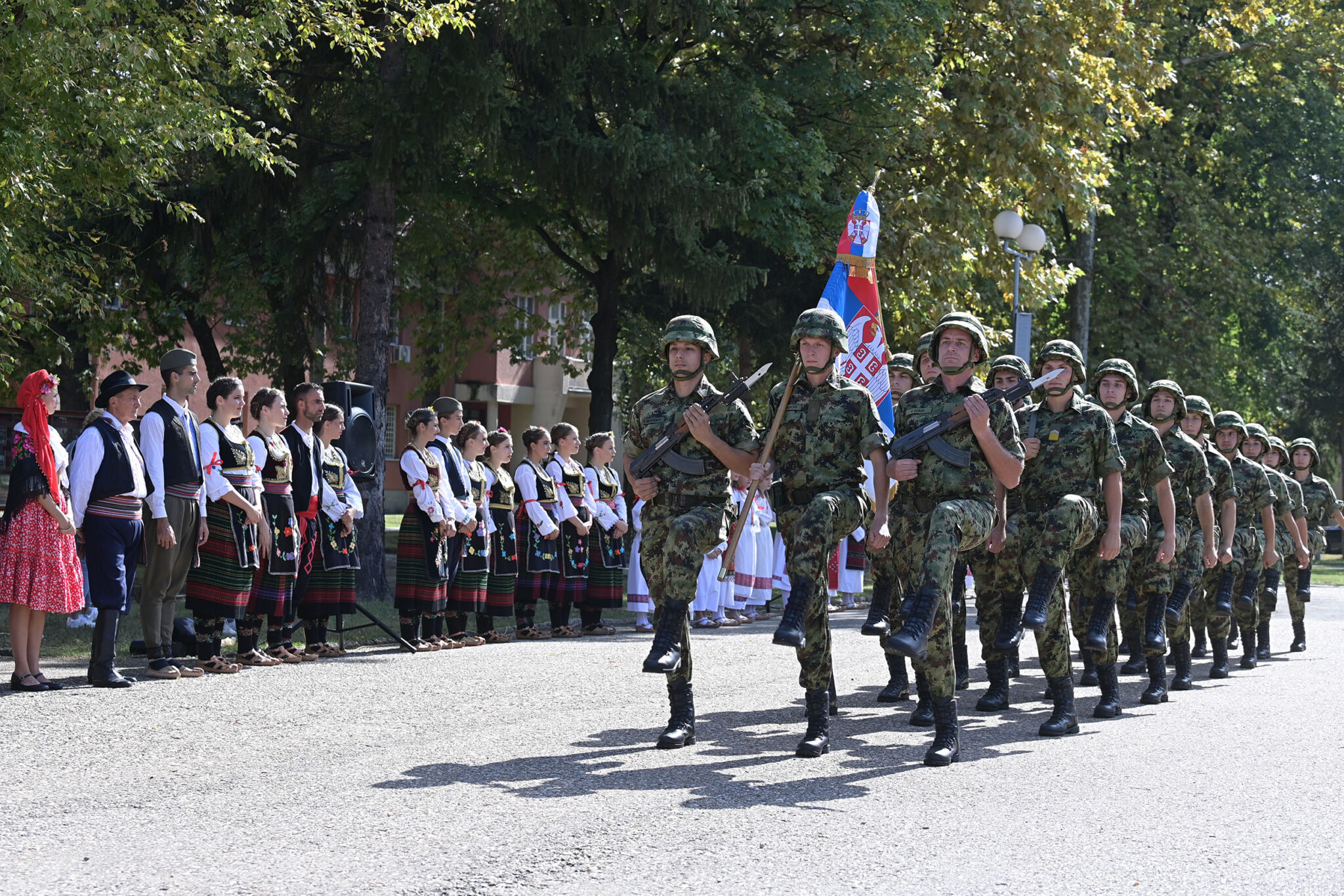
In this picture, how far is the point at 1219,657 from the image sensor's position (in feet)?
41.1

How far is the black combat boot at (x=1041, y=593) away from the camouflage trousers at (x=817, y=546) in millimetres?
1409

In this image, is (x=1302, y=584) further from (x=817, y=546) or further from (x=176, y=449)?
(x=176, y=449)

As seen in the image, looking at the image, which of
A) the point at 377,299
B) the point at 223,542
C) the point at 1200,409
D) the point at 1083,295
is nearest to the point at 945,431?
the point at 1200,409

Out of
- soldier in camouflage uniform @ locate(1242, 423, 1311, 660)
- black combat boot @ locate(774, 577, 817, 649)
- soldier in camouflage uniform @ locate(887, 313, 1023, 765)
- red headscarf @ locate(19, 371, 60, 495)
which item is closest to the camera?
black combat boot @ locate(774, 577, 817, 649)

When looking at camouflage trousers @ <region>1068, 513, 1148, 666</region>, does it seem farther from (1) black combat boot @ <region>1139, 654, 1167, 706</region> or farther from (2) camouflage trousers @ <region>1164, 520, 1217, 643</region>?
(2) camouflage trousers @ <region>1164, 520, 1217, 643</region>

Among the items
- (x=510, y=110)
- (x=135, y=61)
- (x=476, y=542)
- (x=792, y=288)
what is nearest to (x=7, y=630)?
(x=476, y=542)

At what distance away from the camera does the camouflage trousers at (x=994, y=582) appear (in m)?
9.53

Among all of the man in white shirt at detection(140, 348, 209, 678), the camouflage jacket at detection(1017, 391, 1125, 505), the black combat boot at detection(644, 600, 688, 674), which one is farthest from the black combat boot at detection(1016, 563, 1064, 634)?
the man in white shirt at detection(140, 348, 209, 678)

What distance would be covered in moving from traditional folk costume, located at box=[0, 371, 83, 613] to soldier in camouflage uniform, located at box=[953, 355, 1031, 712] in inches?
232

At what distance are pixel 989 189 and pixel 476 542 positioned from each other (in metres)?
13.7

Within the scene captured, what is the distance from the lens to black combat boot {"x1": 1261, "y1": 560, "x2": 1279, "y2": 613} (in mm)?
14445

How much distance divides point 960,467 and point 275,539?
18.6 feet

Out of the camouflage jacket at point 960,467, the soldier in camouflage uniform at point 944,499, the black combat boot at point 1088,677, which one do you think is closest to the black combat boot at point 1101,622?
the black combat boot at point 1088,677

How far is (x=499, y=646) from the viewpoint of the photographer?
13.3 m
